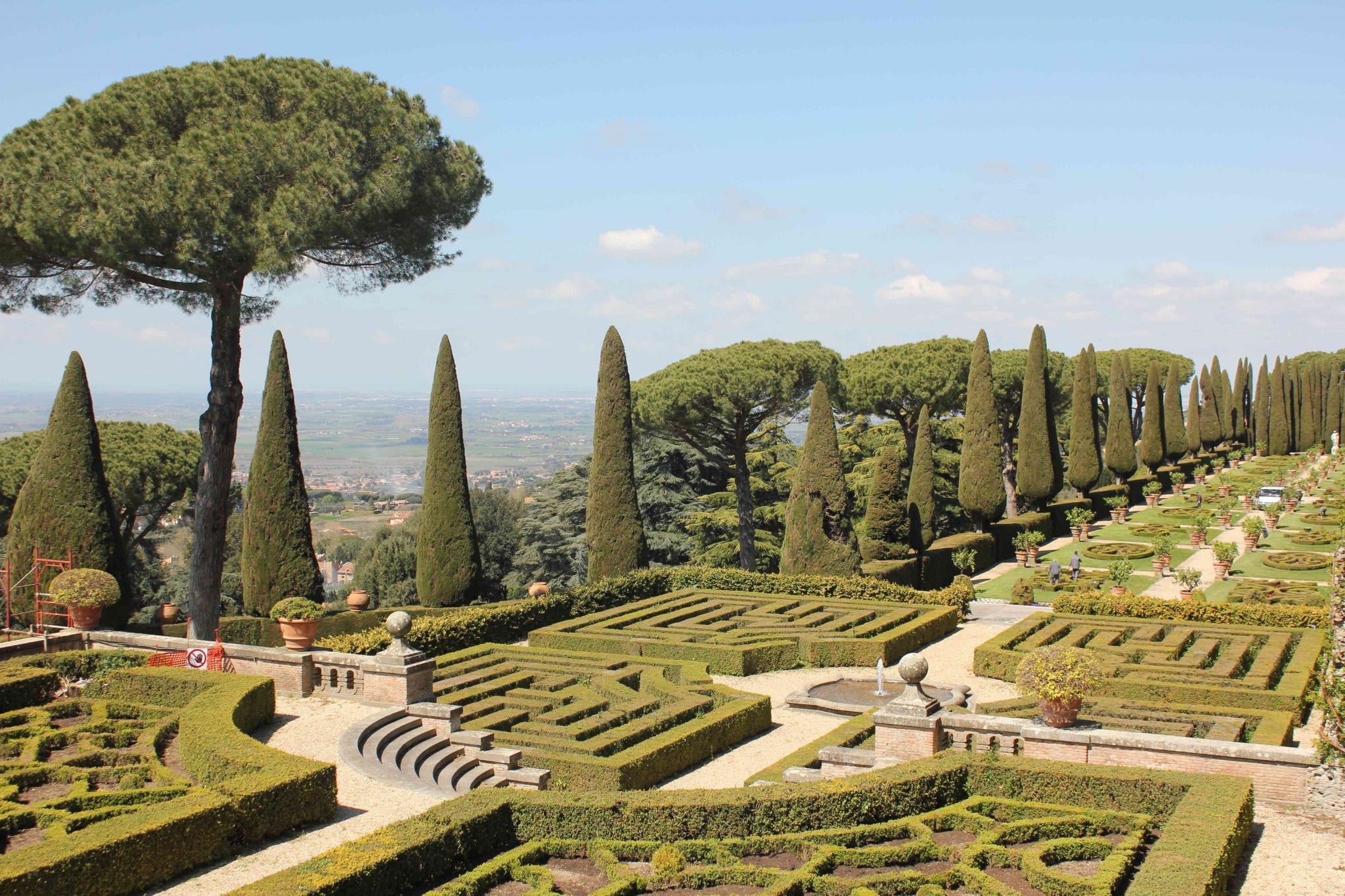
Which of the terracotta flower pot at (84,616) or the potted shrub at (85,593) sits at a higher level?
the potted shrub at (85,593)

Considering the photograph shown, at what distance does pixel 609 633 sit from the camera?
21.8 meters

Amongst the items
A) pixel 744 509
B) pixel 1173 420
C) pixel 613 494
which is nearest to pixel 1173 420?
pixel 1173 420

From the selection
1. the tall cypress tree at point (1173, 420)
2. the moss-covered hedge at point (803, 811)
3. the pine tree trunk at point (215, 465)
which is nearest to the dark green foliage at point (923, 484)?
the pine tree trunk at point (215, 465)

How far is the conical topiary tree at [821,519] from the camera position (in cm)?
2748

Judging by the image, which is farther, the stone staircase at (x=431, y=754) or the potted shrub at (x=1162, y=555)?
the potted shrub at (x=1162, y=555)

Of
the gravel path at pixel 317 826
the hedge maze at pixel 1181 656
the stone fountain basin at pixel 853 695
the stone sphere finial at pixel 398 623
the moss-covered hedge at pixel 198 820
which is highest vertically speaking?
the stone sphere finial at pixel 398 623

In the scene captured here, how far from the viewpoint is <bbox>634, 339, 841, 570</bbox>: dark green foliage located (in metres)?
35.1

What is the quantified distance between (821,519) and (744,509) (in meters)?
7.99

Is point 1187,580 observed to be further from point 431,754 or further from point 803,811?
point 431,754

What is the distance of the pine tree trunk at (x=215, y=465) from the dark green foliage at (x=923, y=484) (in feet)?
62.3

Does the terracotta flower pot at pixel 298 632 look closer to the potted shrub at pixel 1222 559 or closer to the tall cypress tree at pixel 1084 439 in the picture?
the potted shrub at pixel 1222 559

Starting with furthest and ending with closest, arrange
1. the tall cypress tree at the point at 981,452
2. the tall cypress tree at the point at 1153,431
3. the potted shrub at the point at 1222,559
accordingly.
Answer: the tall cypress tree at the point at 1153,431, the tall cypress tree at the point at 981,452, the potted shrub at the point at 1222,559

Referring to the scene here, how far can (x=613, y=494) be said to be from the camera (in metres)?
27.9

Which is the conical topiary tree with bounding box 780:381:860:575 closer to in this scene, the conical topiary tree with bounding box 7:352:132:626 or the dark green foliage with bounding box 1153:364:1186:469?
the conical topiary tree with bounding box 7:352:132:626
